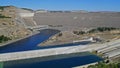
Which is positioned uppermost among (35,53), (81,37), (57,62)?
(35,53)

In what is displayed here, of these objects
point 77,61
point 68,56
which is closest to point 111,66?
point 77,61

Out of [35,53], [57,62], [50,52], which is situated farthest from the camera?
[50,52]

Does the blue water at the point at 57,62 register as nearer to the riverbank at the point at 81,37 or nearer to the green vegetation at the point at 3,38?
the riverbank at the point at 81,37

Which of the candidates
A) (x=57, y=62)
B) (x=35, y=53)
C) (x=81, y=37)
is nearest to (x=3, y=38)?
(x=35, y=53)

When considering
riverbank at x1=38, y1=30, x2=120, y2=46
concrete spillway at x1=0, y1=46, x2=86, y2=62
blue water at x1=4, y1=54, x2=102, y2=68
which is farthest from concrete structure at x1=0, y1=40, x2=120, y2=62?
riverbank at x1=38, y1=30, x2=120, y2=46

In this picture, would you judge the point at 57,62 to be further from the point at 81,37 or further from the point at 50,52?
the point at 81,37

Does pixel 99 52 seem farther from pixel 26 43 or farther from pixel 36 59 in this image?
pixel 26 43

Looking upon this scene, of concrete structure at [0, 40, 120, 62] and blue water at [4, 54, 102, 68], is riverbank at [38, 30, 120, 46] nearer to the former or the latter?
concrete structure at [0, 40, 120, 62]

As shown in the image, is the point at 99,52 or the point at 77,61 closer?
the point at 77,61
